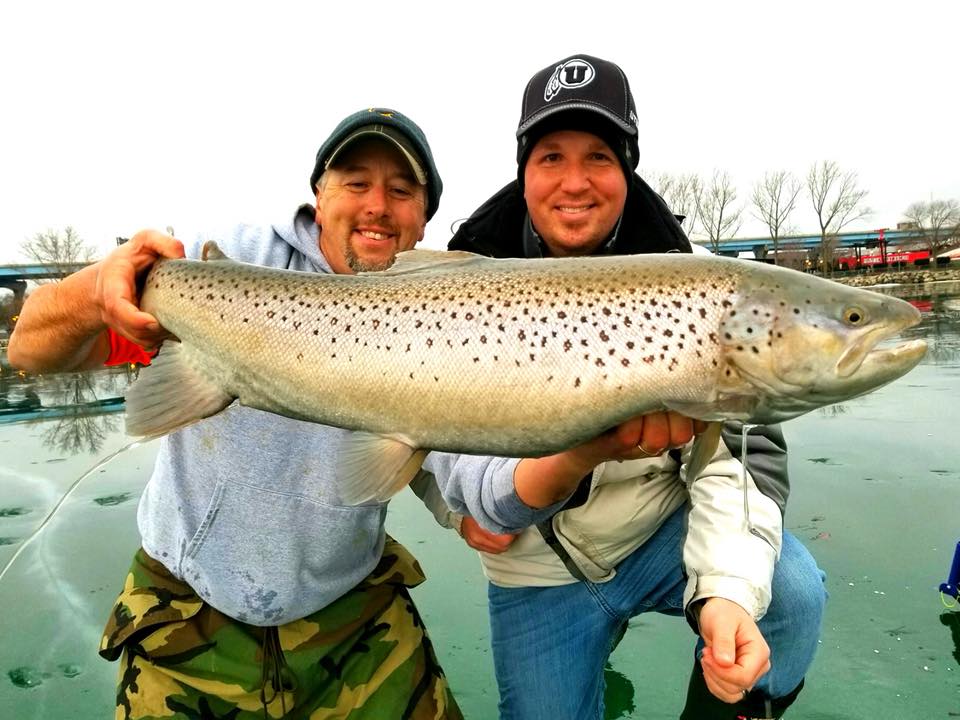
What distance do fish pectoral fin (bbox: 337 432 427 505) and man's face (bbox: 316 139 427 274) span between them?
1.17 m

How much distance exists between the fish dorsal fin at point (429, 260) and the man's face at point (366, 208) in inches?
29.0

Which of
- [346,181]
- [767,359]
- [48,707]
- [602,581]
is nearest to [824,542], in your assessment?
[602,581]

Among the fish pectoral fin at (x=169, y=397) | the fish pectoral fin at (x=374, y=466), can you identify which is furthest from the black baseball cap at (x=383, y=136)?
the fish pectoral fin at (x=374, y=466)

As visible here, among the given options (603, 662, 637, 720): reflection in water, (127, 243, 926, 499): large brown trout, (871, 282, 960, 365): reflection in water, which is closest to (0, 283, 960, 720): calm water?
(603, 662, 637, 720): reflection in water

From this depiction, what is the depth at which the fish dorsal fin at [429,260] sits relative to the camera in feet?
7.73

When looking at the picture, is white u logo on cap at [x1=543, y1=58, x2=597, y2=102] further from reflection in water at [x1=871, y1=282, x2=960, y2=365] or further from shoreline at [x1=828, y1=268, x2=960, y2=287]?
shoreline at [x1=828, y1=268, x2=960, y2=287]

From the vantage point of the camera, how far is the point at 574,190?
323cm

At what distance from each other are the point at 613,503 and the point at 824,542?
2.41 metres

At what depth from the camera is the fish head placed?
6.55 feet

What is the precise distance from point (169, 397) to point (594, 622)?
2.24 metres

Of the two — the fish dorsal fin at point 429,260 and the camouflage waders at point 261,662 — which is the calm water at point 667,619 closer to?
the camouflage waders at point 261,662

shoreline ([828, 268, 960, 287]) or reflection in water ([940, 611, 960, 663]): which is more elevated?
shoreline ([828, 268, 960, 287])

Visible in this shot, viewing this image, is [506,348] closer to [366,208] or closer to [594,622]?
[366,208]

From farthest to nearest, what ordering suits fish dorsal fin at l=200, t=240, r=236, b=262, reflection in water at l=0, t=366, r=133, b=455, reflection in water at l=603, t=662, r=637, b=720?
1. reflection in water at l=0, t=366, r=133, b=455
2. reflection in water at l=603, t=662, r=637, b=720
3. fish dorsal fin at l=200, t=240, r=236, b=262
